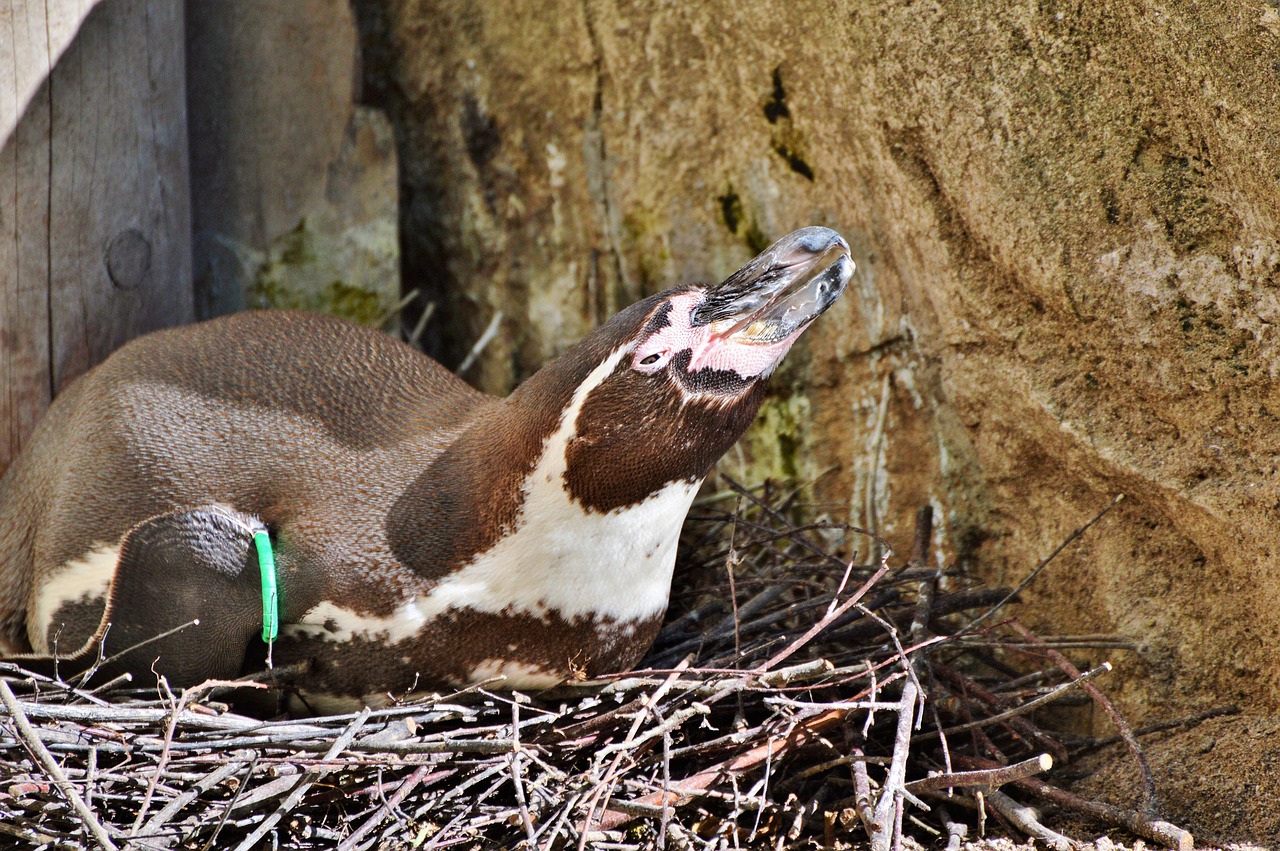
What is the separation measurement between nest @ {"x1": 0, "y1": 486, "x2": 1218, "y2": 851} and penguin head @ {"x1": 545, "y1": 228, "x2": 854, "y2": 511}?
417 millimetres

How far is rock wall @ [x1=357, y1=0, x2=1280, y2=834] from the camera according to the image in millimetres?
2465

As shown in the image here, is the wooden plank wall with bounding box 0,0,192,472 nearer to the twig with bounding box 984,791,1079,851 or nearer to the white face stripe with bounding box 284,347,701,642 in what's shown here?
the white face stripe with bounding box 284,347,701,642

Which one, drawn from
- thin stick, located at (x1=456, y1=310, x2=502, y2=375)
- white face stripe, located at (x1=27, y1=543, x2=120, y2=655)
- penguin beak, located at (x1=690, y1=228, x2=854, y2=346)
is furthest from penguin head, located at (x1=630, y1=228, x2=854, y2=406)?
thin stick, located at (x1=456, y1=310, x2=502, y2=375)

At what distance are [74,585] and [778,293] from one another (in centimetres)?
160

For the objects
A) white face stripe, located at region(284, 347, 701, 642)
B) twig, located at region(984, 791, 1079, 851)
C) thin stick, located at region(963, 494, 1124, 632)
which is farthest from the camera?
thin stick, located at region(963, 494, 1124, 632)

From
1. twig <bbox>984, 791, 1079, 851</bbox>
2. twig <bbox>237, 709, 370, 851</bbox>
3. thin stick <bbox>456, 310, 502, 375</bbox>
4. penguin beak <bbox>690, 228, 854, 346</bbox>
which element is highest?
penguin beak <bbox>690, 228, 854, 346</bbox>

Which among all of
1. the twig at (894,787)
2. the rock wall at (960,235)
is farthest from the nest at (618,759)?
the rock wall at (960,235)

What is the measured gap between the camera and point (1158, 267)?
2521 millimetres

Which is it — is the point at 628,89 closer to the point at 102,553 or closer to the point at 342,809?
the point at 102,553

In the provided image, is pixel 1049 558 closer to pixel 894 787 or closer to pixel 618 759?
pixel 894 787

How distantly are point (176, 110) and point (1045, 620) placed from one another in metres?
2.63

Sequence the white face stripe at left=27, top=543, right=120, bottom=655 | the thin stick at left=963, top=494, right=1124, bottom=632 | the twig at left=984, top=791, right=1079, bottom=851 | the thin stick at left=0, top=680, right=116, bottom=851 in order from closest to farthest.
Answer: the thin stick at left=0, top=680, right=116, bottom=851 < the twig at left=984, top=791, right=1079, bottom=851 < the white face stripe at left=27, top=543, right=120, bottom=655 < the thin stick at left=963, top=494, right=1124, bottom=632

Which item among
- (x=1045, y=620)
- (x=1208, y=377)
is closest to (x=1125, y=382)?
(x=1208, y=377)

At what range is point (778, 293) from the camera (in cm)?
243
